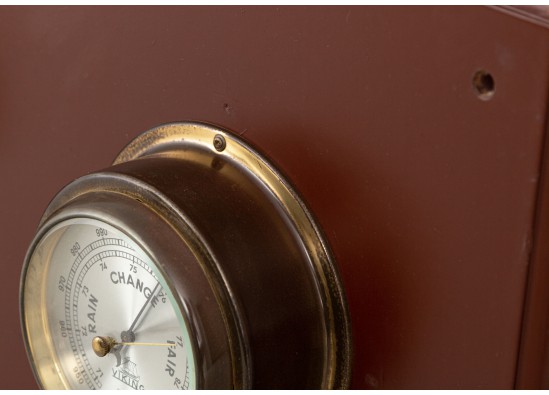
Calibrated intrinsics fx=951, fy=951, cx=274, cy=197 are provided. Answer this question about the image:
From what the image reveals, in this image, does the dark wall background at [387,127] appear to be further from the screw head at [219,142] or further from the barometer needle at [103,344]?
the barometer needle at [103,344]

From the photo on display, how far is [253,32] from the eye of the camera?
0.89 meters

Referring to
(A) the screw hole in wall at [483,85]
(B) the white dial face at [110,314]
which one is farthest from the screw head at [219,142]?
(A) the screw hole in wall at [483,85]

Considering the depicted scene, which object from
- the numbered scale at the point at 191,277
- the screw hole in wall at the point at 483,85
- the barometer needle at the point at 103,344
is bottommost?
the barometer needle at the point at 103,344

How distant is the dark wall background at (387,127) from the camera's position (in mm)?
725

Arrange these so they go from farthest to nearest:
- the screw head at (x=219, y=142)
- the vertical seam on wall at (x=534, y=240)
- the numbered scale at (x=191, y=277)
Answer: the screw head at (x=219, y=142), the numbered scale at (x=191, y=277), the vertical seam on wall at (x=534, y=240)

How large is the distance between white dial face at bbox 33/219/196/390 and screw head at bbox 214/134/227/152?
5.7 inches

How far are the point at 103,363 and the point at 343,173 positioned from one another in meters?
0.31

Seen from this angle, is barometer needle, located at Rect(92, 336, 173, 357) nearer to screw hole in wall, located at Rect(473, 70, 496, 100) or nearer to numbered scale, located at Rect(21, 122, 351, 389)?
numbered scale, located at Rect(21, 122, 351, 389)

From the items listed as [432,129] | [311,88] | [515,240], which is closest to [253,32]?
[311,88]

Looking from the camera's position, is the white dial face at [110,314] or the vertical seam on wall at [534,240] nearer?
the vertical seam on wall at [534,240]

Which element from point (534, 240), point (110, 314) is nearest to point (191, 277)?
point (110, 314)

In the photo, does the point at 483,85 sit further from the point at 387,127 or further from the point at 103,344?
the point at 103,344

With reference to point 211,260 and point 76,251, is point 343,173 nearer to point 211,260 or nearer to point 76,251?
point 211,260

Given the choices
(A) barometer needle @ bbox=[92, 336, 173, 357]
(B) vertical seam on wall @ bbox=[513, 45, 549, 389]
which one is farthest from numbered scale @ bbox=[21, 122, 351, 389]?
(B) vertical seam on wall @ bbox=[513, 45, 549, 389]
